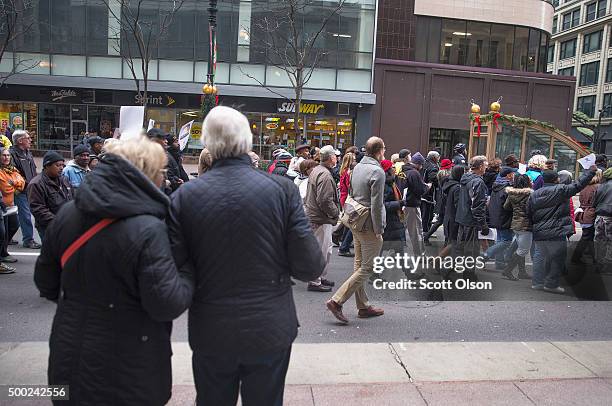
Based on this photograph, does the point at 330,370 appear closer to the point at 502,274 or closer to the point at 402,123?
the point at 502,274

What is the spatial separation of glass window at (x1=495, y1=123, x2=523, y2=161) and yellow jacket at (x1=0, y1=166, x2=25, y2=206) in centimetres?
1186

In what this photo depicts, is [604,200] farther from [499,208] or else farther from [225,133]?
[225,133]

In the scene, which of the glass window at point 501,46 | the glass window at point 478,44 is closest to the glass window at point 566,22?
the glass window at point 501,46

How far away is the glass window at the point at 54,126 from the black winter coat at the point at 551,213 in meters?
27.8

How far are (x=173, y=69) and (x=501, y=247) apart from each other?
23.5m

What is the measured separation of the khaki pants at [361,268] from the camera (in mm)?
5152

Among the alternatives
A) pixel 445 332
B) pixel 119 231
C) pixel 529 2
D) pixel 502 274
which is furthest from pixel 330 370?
pixel 529 2

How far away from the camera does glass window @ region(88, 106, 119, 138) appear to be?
93.8 ft

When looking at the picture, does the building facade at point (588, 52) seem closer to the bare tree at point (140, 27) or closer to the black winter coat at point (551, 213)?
the bare tree at point (140, 27)

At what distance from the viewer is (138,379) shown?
209 cm

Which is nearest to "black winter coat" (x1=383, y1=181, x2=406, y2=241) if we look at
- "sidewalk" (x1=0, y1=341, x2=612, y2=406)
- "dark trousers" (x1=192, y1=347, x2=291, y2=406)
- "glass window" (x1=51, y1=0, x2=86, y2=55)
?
"sidewalk" (x1=0, y1=341, x2=612, y2=406)

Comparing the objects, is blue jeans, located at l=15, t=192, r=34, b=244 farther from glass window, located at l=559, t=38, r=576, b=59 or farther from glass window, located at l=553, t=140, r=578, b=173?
glass window, located at l=559, t=38, r=576, b=59

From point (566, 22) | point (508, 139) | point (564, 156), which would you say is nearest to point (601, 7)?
point (566, 22)

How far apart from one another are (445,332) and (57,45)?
1103 inches
